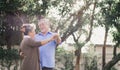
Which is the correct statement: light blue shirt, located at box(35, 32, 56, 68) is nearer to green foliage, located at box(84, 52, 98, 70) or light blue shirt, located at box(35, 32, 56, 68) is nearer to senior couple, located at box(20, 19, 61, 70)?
senior couple, located at box(20, 19, 61, 70)

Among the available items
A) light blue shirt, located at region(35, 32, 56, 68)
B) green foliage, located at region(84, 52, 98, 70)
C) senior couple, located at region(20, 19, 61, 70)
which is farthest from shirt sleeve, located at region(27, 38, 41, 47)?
green foliage, located at region(84, 52, 98, 70)

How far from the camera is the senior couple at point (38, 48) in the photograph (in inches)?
209

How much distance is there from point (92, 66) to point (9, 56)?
7.40 m

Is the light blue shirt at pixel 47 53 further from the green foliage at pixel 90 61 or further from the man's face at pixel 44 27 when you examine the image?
the green foliage at pixel 90 61

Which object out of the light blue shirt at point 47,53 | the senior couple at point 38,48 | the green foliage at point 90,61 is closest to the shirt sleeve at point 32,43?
the senior couple at point 38,48

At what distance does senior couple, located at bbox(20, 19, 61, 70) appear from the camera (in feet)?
17.4

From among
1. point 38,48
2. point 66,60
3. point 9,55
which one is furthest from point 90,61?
point 38,48

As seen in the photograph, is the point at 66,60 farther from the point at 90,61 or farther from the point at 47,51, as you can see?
the point at 47,51

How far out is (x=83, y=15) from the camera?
56.0 feet

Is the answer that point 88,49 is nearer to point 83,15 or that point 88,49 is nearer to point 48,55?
point 83,15

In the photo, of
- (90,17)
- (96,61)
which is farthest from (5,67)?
(96,61)

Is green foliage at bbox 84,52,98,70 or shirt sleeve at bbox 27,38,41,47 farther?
green foliage at bbox 84,52,98,70

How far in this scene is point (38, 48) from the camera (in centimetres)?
542

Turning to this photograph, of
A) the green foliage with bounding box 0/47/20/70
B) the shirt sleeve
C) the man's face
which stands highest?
the man's face
